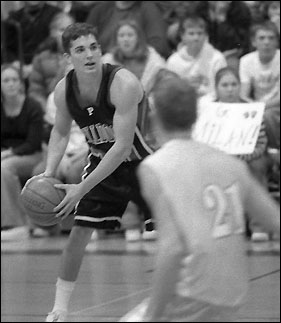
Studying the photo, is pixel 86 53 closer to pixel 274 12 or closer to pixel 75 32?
pixel 75 32

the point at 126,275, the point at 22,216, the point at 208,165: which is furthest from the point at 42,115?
the point at 208,165

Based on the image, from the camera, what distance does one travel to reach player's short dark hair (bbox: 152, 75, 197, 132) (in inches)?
158

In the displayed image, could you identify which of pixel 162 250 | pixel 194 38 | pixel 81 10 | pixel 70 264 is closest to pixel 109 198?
pixel 70 264

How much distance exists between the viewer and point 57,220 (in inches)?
234

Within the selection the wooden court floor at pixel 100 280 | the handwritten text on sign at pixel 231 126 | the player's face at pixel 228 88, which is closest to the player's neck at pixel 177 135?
the wooden court floor at pixel 100 280

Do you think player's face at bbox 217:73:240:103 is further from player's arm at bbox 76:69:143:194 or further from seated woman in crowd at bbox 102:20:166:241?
player's arm at bbox 76:69:143:194

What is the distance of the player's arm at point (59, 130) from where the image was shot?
616cm

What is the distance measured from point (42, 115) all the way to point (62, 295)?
407 centimetres

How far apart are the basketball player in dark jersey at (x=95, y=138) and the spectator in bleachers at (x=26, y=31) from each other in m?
6.05

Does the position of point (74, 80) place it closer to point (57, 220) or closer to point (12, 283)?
point (57, 220)

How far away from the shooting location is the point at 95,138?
6133 millimetres

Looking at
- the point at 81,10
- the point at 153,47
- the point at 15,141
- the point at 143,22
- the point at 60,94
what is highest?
the point at 81,10

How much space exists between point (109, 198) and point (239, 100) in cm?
394

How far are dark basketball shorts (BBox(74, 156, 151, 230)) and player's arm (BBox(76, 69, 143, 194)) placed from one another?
52cm
